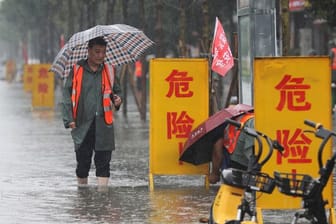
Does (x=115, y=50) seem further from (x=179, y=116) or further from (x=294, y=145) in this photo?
(x=294, y=145)

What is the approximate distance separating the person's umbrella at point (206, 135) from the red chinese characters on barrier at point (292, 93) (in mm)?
2076

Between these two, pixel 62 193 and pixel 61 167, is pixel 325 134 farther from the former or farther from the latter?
pixel 61 167

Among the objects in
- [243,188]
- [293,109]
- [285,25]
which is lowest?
[243,188]

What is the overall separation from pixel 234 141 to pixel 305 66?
2519mm

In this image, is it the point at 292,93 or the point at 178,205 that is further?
the point at 178,205

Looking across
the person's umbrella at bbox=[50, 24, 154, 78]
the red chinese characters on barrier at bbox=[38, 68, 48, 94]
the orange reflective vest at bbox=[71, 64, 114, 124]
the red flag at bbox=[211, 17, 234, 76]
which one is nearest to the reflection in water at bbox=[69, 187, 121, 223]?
the orange reflective vest at bbox=[71, 64, 114, 124]

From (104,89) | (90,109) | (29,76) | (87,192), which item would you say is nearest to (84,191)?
(87,192)

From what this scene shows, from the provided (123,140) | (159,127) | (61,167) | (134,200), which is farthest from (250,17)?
(123,140)

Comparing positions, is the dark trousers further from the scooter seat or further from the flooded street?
the scooter seat

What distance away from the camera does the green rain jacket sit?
13008 mm

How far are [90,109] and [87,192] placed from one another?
88 cm

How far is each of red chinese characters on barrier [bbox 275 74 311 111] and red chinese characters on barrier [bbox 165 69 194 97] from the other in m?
3.29

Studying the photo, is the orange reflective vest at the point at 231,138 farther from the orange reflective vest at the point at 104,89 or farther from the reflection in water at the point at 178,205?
the orange reflective vest at the point at 104,89

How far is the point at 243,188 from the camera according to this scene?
8.09m
